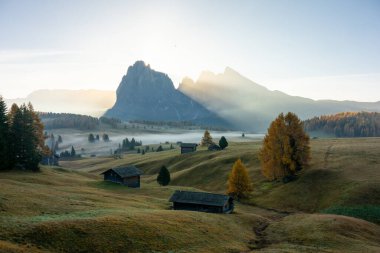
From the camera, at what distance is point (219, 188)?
94.1m

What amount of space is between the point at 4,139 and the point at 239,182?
2155 inches

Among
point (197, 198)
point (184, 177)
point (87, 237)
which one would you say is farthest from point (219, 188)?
point (87, 237)

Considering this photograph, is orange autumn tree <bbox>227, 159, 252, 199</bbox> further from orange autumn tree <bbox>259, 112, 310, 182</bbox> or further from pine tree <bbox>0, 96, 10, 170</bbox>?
pine tree <bbox>0, 96, 10, 170</bbox>

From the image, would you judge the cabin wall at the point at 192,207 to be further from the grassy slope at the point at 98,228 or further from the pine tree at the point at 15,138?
the pine tree at the point at 15,138

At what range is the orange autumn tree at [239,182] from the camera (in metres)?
83.9

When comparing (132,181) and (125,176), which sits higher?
(125,176)

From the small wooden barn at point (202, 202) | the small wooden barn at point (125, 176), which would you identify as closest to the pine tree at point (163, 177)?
the small wooden barn at point (125, 176)

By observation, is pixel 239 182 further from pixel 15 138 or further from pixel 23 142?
pixel 15 138

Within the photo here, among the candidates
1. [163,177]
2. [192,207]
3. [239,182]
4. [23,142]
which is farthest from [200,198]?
[23,142]

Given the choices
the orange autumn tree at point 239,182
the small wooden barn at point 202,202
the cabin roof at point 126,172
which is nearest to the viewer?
the small wooden barn at point 202,202

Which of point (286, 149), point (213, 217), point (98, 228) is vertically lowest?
point (213, 217)

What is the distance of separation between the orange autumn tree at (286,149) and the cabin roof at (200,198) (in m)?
27.5

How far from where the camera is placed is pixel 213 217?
189 feet

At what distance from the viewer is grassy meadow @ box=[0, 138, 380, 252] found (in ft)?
119
